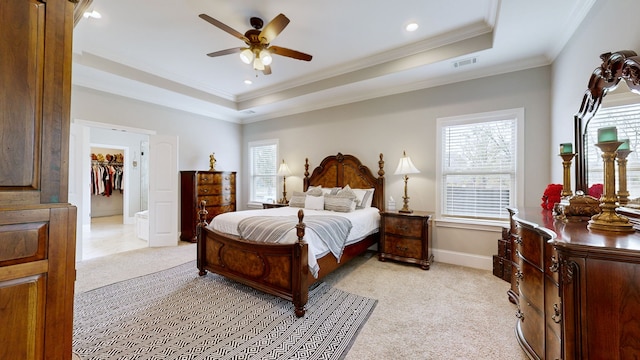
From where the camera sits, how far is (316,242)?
2.64 m

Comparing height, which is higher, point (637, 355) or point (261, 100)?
point (261, 100)

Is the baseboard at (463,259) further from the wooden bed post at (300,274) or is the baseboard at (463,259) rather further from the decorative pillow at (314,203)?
the wooden bed post at (300,274)

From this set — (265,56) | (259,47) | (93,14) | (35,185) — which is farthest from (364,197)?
(93,14)

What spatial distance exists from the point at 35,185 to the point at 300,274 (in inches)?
73.1

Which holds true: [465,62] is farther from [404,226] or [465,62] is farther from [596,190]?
[404,226]

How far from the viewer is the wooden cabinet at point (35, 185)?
79 centimetres

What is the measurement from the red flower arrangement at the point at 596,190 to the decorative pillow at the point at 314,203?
116 inches

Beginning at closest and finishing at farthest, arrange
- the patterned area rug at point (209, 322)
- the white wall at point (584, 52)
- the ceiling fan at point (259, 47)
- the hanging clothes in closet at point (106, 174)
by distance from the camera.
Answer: the white wall at point (584, 52) < the patterned area rug at point (209, 322) < the ceiling fan at point (259, 47) < the hanging clothes in closet at point (106, 174)

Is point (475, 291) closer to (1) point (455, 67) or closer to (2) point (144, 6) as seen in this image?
(1) point (455, 67)

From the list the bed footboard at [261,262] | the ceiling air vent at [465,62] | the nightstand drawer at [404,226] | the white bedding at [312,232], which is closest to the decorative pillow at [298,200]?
the white bedding at [312,232]

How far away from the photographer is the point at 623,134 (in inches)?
64.4

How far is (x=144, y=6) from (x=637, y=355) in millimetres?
4361

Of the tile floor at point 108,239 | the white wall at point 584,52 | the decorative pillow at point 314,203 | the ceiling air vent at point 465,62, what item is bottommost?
the tile floor at point 108,239

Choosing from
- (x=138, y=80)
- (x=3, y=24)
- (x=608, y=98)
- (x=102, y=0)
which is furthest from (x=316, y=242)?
(x=138, y=80)
